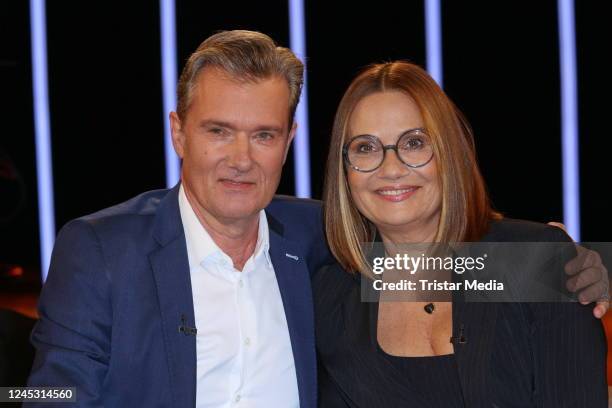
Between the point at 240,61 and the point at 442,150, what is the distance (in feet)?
1.71

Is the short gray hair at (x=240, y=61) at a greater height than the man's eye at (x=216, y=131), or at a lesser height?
greater

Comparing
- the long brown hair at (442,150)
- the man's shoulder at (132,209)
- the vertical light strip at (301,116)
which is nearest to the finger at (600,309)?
the long brown hair at (442,150)

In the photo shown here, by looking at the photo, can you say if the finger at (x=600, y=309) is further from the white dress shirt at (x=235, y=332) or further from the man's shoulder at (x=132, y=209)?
the man's shoulder at (x=132, y=209)

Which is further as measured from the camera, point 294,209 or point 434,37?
point 434,37

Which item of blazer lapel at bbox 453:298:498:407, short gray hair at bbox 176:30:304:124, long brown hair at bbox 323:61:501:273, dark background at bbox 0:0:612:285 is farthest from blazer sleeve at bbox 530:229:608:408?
dark background at bbox 0:0:612:285

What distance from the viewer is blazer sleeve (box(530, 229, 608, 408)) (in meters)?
1.69

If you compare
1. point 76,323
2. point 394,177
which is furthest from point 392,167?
point 76,323

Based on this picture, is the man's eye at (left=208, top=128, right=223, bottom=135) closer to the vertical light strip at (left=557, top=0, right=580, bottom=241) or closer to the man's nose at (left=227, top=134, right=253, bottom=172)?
the man's nose at (left=227, top=134, right=253, bottom=172)

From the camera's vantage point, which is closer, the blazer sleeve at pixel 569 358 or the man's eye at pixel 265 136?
the blazer sleeve at pixel 569 358

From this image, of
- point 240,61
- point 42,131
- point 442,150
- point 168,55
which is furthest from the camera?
point 42,131

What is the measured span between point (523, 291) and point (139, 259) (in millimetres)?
863

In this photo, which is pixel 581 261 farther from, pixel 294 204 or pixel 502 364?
pixel 294 204

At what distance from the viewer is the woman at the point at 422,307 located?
5.65 ft

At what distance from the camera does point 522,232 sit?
186 cm
